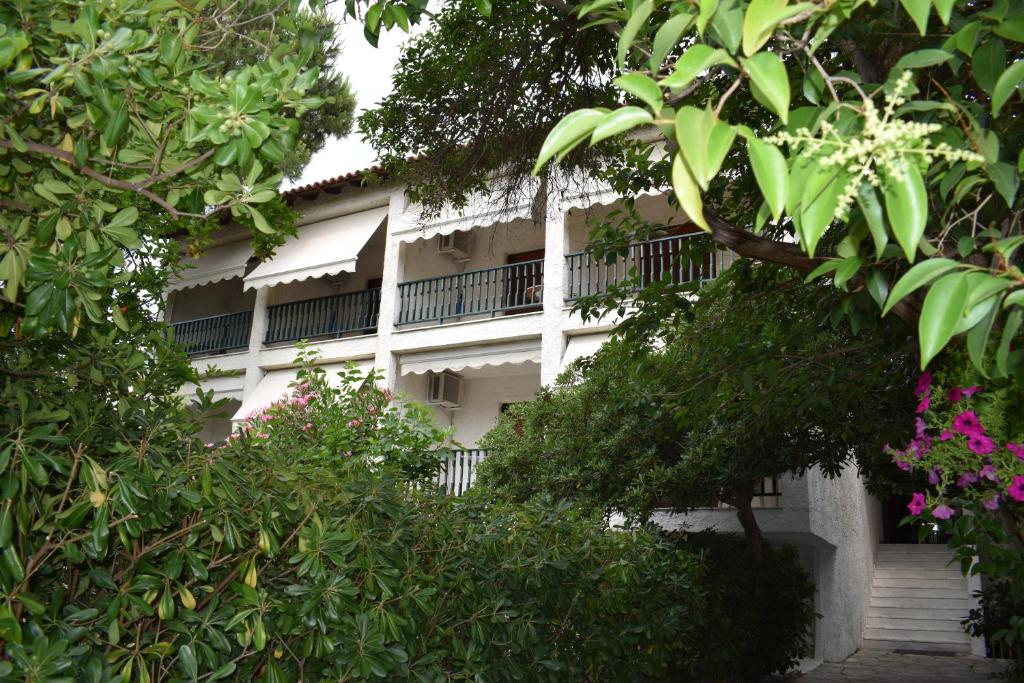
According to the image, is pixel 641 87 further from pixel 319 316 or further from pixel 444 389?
pixel 319 316

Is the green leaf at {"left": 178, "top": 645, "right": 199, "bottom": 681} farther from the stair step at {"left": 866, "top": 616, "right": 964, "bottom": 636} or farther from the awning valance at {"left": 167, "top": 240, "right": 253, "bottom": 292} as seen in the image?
the awning valance at {"left": 167, "top": 240, "right": 253, "bottom": 292}

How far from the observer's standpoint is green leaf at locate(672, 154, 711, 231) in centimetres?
92

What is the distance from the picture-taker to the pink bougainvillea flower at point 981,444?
9.61ft

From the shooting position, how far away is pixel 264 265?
15.0m

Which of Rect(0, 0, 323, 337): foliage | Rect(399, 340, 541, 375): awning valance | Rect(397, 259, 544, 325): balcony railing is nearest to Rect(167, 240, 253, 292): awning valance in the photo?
Rect(397, 259, 544, 325): balcony railing

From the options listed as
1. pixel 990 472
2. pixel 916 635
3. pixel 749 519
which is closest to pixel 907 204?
pixel 990 472

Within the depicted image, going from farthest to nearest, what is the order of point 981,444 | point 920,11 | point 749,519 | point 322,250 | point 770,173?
point 322,250, point 749,519, point 981,444, point 920,11, point 770,173

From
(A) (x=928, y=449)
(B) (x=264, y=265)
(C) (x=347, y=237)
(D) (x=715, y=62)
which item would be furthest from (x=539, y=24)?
(B) (x=264, y=265)

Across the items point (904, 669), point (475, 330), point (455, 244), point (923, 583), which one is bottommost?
point (904, 669)

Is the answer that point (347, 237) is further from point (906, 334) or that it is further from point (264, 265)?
point (906, 334)

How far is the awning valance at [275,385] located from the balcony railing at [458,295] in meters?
1.26

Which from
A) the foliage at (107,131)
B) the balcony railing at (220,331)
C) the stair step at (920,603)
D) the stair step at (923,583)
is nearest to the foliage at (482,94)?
the foliage at (107,131)

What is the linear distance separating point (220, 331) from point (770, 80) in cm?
1763

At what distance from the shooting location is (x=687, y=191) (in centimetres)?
94
